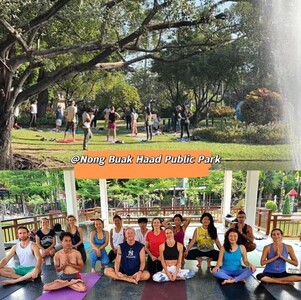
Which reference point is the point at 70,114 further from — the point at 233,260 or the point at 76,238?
the point at 233,260

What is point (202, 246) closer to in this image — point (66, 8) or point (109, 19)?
point (109, 19)

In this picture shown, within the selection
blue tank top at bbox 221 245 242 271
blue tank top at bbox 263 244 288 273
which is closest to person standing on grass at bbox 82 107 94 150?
blue tank top at bbox 221 245 242 271

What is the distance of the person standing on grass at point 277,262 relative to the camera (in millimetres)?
4469

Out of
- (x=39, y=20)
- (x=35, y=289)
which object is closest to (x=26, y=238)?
(x=35, y=289)

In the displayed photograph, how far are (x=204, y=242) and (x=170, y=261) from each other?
0.78m

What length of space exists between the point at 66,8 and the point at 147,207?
5714mm

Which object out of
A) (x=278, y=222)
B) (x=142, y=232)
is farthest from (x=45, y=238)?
(x=278, y=222)

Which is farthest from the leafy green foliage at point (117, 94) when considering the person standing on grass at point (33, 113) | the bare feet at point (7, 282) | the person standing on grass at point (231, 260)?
the bare feet at point (7, 282)

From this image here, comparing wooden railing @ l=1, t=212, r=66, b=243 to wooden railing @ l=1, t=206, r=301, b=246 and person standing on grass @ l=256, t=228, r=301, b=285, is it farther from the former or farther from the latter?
person standing on grass @ l=256, t=228, r=301, b=285

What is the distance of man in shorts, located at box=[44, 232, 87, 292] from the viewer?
434 centimetres

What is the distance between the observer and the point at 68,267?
4559 mm

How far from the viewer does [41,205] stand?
8.24 m

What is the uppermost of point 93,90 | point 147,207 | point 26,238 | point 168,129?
point 93,90

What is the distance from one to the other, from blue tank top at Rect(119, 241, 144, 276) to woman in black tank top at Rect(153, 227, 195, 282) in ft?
0.95
